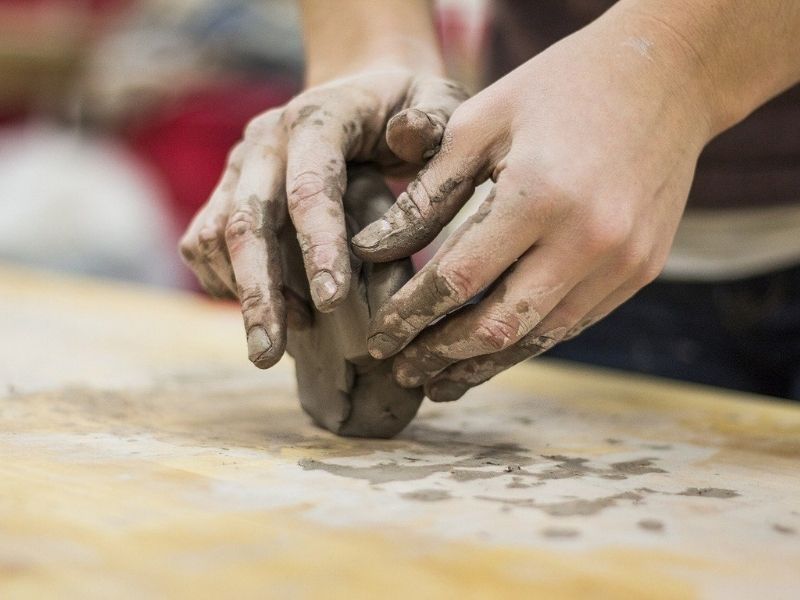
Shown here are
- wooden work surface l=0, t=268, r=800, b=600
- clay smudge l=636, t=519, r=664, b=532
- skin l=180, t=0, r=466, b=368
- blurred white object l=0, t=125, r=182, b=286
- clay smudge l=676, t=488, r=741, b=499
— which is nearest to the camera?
wooden work surface l=0, t=268, r=800, b=600

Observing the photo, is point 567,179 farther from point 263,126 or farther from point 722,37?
point 263,126

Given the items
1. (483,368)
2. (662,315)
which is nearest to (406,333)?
(483,368)

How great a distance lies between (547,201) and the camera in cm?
86

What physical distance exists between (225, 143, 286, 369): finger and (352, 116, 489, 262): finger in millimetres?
112

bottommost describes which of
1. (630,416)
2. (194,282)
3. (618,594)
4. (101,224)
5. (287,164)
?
(618,594)

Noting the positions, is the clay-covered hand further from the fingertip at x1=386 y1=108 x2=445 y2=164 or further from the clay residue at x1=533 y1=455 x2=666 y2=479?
the clay residue at x1=533 y1=455 x2=666 y2=479

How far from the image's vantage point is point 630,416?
1245 mm

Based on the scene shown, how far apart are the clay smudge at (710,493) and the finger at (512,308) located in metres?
0.22

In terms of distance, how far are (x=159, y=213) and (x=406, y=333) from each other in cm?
251

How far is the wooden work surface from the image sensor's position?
0.64m

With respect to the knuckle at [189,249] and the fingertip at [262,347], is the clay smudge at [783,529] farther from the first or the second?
the knuckle at [189,249]

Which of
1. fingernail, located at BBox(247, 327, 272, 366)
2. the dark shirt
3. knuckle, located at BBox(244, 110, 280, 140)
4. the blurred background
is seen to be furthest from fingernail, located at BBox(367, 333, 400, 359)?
the blurred background

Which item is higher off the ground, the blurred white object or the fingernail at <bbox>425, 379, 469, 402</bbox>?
the blurred white object

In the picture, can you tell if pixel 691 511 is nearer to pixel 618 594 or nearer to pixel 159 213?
pixel 618 594
